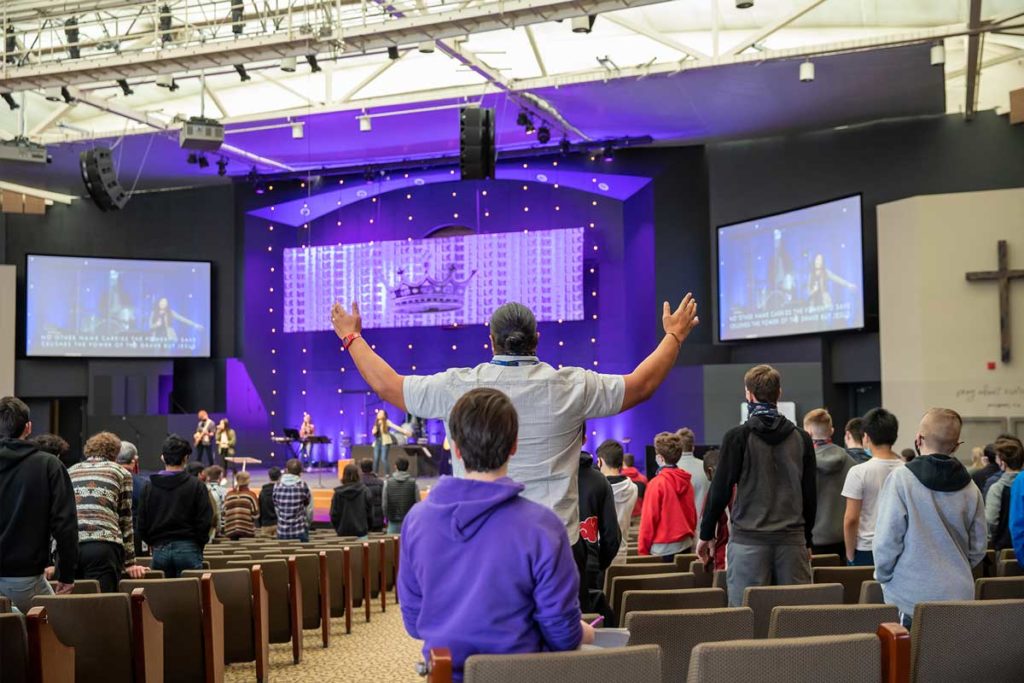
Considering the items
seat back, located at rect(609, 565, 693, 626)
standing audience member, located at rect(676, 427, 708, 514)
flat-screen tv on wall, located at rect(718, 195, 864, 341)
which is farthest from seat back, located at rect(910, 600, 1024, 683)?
flat-screen tv on wall, located at rect(718, 195, 864, 341)

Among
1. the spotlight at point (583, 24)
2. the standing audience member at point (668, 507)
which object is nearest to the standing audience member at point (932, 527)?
the standing audience member at point (668, 507)

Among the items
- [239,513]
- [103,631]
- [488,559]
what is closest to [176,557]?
[103,631]

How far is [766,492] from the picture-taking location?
4582 mm

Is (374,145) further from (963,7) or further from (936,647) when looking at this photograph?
(936,647)

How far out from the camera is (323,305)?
21.2m

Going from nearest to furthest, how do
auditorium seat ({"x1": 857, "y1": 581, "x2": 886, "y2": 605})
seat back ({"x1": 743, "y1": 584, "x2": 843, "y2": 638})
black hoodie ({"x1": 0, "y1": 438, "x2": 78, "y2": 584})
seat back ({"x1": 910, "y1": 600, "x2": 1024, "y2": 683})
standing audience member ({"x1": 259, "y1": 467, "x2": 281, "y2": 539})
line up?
seat back ({"x1": 910, "y1": 600, "x2": 1024, "y2": 683}), seat back ({"x1": 743, "y1": 584, "x2": 843, "y2": 638}), auditorium seat ({"x1": 857, "y1": 581, "x2": 886, "y2": 605}), black hoodie ({"x1": 0, "y1": 438, "x2": 78, "y2": 584}), standing audience member ({"x1": 259, "y1": 467, "x2": 281, "y2": 539})

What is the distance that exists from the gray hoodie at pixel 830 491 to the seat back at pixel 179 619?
3378mm

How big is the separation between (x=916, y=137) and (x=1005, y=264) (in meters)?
3.10

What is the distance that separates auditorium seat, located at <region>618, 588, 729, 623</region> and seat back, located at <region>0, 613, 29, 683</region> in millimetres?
1999

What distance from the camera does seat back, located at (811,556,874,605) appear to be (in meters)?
4.94

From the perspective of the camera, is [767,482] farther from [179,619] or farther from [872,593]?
[179,619]

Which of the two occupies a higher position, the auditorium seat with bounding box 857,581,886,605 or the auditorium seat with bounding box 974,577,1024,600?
the auditorium seat with bounding box 974,577,1024,600

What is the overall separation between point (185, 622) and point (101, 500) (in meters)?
0.93

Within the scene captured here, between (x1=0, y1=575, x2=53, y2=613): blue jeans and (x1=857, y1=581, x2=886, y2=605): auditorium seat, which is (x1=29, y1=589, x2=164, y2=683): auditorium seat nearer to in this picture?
(x1=0, y1=575, x2=53, y2=613): blue jeans
